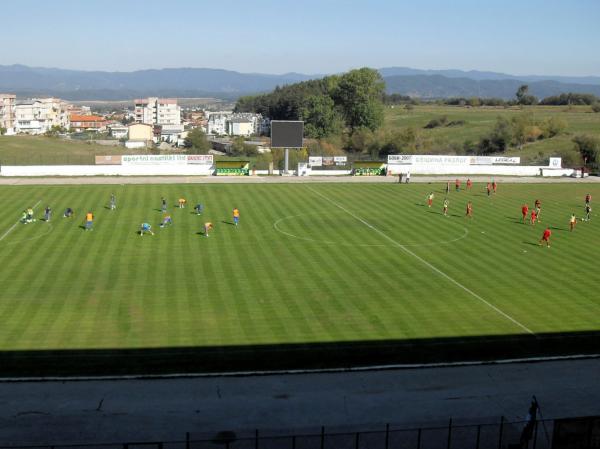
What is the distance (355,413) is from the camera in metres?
17.5

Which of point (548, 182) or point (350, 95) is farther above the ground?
point (350, 95)

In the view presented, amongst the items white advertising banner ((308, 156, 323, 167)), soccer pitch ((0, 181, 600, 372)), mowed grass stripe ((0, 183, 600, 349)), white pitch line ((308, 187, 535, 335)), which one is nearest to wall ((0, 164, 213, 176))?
white advertising banner ((308, 156, 323, 167))

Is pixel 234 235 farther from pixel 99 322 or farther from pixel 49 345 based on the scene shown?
pixel 49 345

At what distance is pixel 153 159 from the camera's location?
67750 mm

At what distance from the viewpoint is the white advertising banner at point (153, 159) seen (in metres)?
67.4

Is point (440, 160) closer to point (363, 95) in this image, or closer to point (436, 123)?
point (363, 95)

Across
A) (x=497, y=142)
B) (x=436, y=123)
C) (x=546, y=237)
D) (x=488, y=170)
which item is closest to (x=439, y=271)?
(x=546, y=237)

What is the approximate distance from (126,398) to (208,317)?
6987 millimetres

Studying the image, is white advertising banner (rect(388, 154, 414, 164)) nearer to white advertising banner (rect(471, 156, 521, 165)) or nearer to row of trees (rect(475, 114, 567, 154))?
white advertising banner (rect(471, 156, 521, 165))

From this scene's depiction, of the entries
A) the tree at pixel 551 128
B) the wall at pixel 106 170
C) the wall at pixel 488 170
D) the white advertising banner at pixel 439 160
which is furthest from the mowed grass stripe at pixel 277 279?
the tree at pixel 551 128

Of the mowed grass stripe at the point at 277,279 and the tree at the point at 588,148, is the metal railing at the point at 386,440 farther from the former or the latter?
the tree at the point at 588,148

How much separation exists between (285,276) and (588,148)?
7056 centimetres

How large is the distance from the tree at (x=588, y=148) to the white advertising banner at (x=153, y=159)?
52.5 metres

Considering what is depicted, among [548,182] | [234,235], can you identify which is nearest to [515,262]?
[234,235]
